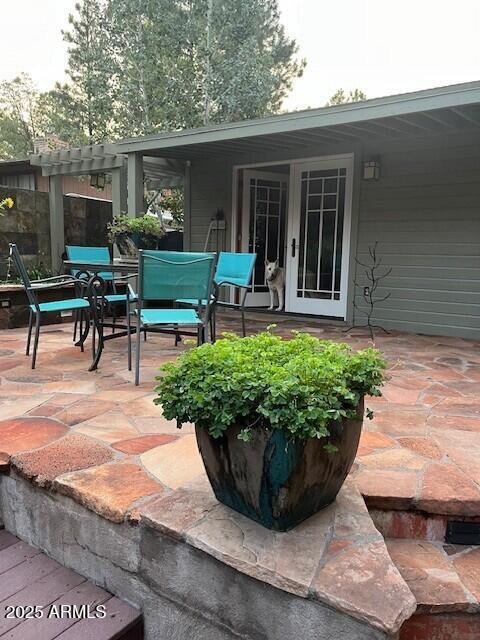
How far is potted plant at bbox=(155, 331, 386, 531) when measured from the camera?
3.84ft

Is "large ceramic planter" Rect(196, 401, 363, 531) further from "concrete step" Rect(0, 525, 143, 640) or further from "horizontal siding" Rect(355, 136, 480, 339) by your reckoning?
"horizontal siding" Rect(355, 136, 480, 339)

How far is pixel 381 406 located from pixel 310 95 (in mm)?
17905

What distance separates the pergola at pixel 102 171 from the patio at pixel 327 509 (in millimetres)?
3517

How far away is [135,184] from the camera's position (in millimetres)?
5762

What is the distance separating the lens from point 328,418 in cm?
116

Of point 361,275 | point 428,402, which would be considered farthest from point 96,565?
point 361,275

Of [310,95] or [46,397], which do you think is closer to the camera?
[46,397]

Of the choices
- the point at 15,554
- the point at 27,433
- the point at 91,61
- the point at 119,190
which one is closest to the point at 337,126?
the point at 119,190

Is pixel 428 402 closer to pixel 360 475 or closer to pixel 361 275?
pixel 360 475

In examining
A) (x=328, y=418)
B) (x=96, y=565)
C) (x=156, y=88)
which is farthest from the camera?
(x=156, y=88)

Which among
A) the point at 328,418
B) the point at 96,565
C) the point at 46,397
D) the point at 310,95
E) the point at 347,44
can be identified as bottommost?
the point at 96,565

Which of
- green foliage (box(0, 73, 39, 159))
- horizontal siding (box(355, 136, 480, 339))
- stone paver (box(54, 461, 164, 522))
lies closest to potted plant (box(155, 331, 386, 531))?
stone paver (box(54, 461, 164, 522))

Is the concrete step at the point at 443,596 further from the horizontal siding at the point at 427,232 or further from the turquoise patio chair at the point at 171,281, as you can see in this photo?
the horizontal siding at the point at 427,232

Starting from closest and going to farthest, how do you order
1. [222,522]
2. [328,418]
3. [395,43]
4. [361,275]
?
[328,418], [222,522], [361,275], [395,43]
